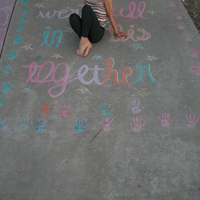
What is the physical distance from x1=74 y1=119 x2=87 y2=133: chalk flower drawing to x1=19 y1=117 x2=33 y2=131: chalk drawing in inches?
17.1

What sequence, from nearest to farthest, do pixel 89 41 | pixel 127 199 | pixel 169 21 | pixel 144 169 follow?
pixel 127 199 → pixel 144 169 → pixel 89 41 → pixel 169 21

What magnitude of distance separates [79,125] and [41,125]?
0.36 metres

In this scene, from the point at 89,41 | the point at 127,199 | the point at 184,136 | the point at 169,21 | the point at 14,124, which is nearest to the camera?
the point at 127,199

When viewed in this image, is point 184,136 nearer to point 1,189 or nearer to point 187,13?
point 1,189

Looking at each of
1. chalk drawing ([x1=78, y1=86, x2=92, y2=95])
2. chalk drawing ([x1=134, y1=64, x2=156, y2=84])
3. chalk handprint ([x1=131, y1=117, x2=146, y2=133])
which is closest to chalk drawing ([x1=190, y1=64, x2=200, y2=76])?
chalk drawing ([x1=134, y1=64, x2=156, y2=84])

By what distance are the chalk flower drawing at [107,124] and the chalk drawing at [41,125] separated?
0.54 meters

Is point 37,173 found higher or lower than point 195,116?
lower

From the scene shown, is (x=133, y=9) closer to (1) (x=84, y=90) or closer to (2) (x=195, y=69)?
(2) (x=195, y=69)

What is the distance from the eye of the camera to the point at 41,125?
77.9 inches

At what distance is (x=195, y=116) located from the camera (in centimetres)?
197

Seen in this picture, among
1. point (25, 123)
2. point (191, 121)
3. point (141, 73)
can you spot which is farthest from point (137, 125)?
point (25, 123)

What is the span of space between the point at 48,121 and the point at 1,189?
673 millimetres

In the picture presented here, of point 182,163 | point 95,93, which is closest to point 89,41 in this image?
point 95,93

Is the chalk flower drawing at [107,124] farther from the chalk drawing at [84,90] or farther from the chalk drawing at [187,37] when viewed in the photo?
the chalk drawing at [187,37]
